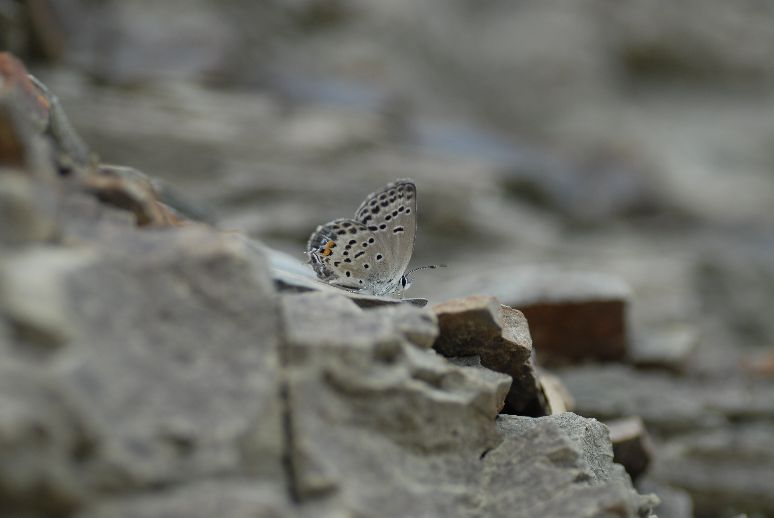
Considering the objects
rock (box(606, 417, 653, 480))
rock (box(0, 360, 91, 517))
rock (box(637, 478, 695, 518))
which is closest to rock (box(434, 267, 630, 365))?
rock (box(606, 417, 653, 480))

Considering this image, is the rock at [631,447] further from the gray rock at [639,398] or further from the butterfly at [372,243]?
the butterfly at [372,243]

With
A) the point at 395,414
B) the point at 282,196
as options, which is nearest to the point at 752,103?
the point at 282,196

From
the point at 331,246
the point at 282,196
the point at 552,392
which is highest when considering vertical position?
the point at 331,246

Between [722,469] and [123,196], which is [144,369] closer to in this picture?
[123,196]

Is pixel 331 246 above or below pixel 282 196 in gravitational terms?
above

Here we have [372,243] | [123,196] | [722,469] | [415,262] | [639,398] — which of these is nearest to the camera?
[123,196]

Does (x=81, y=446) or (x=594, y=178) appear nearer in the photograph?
(x=81, y=446)

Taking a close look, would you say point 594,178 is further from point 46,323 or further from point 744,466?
point 46,323

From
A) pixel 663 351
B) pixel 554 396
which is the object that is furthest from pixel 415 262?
pixel 554 396
